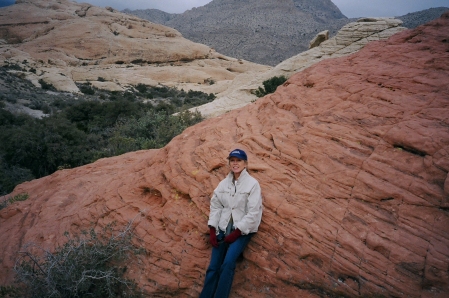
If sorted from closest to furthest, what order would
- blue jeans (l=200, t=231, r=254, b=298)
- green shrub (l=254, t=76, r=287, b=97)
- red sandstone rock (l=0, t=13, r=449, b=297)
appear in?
red sandstone rock (l=0, t=13, r=449, b=297) → blue jeans (l=200, t=231, r=254, b=298) → green shrub (l=254, t=76, r=287, b=97)

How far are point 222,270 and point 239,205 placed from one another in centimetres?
76

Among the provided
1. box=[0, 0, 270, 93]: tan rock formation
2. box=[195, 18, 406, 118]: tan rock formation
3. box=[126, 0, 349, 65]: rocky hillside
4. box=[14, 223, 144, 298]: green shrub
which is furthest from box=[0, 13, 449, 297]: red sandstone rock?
box=[126, 0, 349, 65]: rocky hillside

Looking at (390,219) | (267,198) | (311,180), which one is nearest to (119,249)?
(267,198)

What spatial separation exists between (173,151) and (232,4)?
404 ft

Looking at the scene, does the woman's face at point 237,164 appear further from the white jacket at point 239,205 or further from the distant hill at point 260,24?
the distant hill at point 260,24

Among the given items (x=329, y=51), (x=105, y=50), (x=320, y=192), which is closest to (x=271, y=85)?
(x=329, y=51)

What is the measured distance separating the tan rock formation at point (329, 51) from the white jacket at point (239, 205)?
45.1 feet

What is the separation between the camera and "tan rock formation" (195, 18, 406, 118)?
59.0ft

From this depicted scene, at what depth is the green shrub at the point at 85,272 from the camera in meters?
3.25

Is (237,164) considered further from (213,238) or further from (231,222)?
(213,238)

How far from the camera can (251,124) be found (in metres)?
4.82

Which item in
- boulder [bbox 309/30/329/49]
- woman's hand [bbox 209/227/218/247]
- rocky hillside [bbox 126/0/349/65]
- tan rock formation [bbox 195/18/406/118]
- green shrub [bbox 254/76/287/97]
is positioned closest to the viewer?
woman's hand [bbox 209/227/218/247]

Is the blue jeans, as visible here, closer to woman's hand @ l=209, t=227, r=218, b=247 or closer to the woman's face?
woman's hand @ l=209, t=227, r=218, b=247

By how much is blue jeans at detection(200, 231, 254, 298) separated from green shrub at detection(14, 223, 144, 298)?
1.06 m
